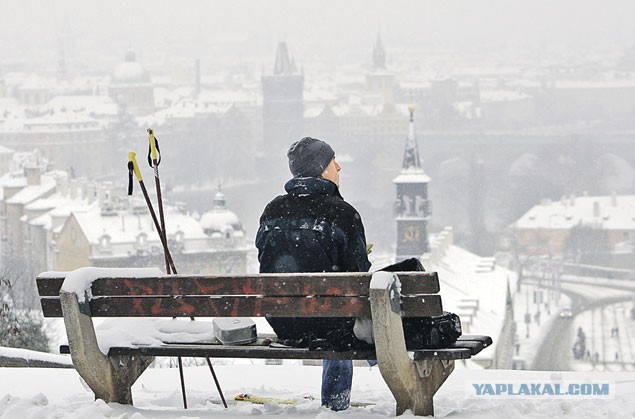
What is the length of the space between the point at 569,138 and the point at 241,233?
4603 cm

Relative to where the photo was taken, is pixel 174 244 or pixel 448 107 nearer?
pixel 174 244

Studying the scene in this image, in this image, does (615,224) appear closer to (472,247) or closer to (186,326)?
(472,247)

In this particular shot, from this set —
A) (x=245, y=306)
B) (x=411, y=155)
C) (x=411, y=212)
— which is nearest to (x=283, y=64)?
(x=411, y=155)

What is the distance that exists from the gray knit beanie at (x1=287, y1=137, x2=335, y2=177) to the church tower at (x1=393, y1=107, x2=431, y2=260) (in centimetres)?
2981

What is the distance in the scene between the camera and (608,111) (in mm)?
84062

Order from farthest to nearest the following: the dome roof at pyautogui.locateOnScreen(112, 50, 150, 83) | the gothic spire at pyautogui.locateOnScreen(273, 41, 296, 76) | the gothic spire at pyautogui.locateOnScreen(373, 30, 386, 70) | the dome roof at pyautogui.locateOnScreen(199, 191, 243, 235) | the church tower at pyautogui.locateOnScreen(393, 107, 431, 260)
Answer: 1. the gothic spire at pyautogui.locateOnScreen(373, 30, 386, 70)
2. the dome roof at pyautogui.locateOnScreen(112, 50, 150, 83)
3. the gothic spire at pyautogui.locateOnScreen(273, 41, 296, 76)
4. the church tower at pyautogui.locateOnScreen(393, 107, 431, 260)
5. the dome roof at pyautogui.locateOnScreen(199, 191, 243, 235)

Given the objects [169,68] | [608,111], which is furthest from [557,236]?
[169,68]

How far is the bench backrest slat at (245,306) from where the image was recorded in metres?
2.70

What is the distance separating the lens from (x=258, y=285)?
2752mm

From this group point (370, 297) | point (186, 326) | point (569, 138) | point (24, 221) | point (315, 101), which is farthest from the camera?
point (315, 101)

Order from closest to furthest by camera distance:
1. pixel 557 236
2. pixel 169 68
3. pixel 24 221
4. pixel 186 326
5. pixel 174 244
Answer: pixel 186 326 < pixel 174 244 < pixel 24 221 < pixel 557 236 < pixel 169 68

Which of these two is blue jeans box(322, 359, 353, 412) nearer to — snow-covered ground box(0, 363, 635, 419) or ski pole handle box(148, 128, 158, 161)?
snow-covered ground box(0, 363, 635, 419)

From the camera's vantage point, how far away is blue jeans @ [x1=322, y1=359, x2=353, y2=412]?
3.06 metres

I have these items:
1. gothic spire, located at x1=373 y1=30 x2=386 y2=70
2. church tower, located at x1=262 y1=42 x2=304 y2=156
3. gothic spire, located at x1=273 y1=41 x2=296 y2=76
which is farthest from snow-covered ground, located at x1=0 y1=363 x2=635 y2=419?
gothic spire, located at x1=373 y1=30 x2=386 y2=70
